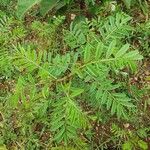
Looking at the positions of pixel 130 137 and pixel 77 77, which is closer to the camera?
pixel 77 77

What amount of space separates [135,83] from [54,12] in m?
0.85

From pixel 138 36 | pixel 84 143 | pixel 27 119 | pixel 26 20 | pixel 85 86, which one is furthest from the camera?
pixel 26 20

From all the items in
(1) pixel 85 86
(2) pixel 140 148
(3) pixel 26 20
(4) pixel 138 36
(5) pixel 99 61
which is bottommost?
(2) pixel 140 148

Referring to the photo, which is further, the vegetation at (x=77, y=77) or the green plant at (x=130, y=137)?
the green plant at (x=130, y=137)

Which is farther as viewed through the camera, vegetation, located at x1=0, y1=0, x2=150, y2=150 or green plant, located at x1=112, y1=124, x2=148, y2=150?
green plant, located at x1=112, y1=124, x2=148, y2=150

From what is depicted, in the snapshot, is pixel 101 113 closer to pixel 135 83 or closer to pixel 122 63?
pixel 135 83

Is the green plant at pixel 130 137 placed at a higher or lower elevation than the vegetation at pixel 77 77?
lower

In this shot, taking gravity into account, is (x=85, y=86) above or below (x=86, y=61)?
below

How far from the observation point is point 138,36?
2762 mm

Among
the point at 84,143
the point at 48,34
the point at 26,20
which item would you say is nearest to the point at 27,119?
the point at 84,143

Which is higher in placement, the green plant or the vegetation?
the vegetation

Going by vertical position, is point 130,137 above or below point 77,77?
below

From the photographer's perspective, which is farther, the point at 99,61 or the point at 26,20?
the point at 26,20

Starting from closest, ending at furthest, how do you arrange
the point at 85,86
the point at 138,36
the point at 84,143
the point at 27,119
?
the point at 85,86
the point at 84,143
the point at 27,119
the point at 138,36
